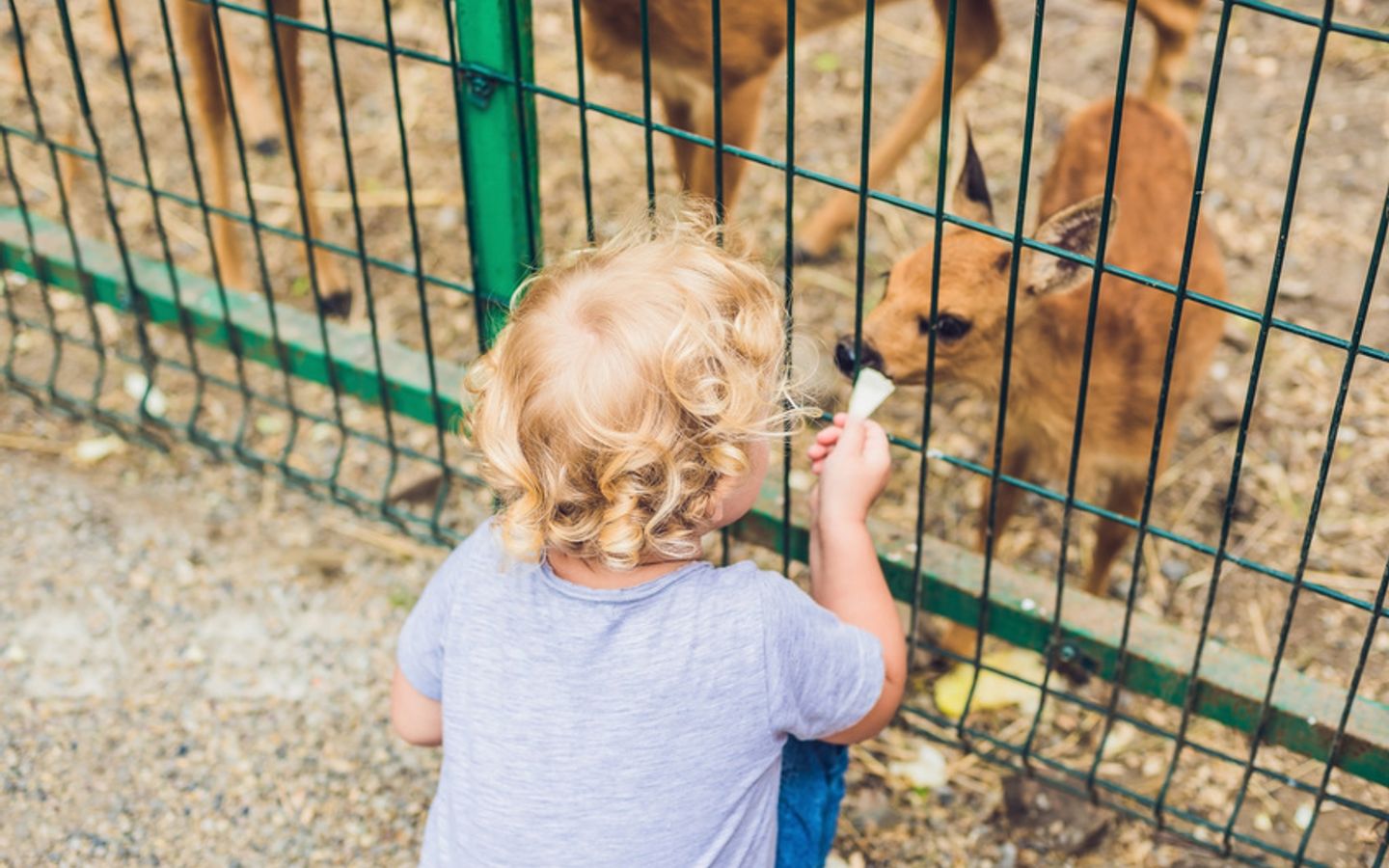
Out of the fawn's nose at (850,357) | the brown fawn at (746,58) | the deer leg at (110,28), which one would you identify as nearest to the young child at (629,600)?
the fawn's nose at (850,357)

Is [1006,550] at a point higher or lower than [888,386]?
lower

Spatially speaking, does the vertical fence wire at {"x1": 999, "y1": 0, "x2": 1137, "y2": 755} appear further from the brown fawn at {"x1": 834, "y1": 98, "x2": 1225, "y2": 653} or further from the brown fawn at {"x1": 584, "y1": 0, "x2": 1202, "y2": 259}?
the brown fawn at {"x1": 584, "y1": 0, "x2": 1202, "y2": 259}

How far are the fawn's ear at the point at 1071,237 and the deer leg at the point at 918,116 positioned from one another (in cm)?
169

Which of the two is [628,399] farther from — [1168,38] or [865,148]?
[1168,38]

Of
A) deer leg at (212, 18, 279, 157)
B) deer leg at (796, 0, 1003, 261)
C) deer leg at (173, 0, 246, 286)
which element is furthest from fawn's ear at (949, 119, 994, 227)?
deer leg at (212, 18, 279, 157)

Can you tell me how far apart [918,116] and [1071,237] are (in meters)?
2.13

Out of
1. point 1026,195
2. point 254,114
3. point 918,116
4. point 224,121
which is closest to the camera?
point 1026,195

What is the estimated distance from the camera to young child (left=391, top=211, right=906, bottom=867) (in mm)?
1853

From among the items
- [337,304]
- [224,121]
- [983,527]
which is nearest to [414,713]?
[983,527]

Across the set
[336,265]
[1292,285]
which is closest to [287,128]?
[336,265]

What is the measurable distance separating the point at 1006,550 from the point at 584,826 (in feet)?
5.92

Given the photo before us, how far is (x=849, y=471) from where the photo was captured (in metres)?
2.24

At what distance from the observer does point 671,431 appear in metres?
1.86

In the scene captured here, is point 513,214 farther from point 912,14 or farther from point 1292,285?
point 912,14
